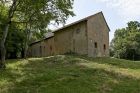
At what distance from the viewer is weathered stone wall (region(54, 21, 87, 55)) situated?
50906 millimetres

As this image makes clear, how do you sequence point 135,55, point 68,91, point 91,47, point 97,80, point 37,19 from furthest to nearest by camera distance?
point 135,55 → point 91,47 → point 37,19 → point 97,80 → point 68,91

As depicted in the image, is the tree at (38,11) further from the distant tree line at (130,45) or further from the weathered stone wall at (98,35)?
the distant tree line at (130,45)

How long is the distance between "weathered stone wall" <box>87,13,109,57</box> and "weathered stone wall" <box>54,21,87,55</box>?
0.94 meters

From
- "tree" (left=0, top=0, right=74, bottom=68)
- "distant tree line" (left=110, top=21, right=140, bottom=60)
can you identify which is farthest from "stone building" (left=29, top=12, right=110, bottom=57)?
"distant tree line" (left=110, top=21, right=140, bottom=60)

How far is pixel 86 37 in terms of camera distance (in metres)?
50.4

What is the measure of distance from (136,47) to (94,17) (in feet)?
104

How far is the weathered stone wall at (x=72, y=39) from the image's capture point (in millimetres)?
50906

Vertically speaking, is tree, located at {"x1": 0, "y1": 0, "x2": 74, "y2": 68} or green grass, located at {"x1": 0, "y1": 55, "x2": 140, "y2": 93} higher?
tree, located at {"x1": 0, "y1": 0, "x2": 74, "y2": 68}

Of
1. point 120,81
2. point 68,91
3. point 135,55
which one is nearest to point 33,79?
point 68,91

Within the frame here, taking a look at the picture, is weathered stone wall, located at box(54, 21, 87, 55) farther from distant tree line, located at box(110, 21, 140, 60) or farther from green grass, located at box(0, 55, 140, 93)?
distant tree line, located at box(110, 21, 140, 60)

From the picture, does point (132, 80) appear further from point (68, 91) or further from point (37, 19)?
point (37, 19)

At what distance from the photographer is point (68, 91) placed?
1908cm

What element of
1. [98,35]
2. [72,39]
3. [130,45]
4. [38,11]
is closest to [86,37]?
[98,35]

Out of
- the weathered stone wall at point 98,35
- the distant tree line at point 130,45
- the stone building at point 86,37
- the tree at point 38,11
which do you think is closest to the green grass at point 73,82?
the tree at point 38,11
